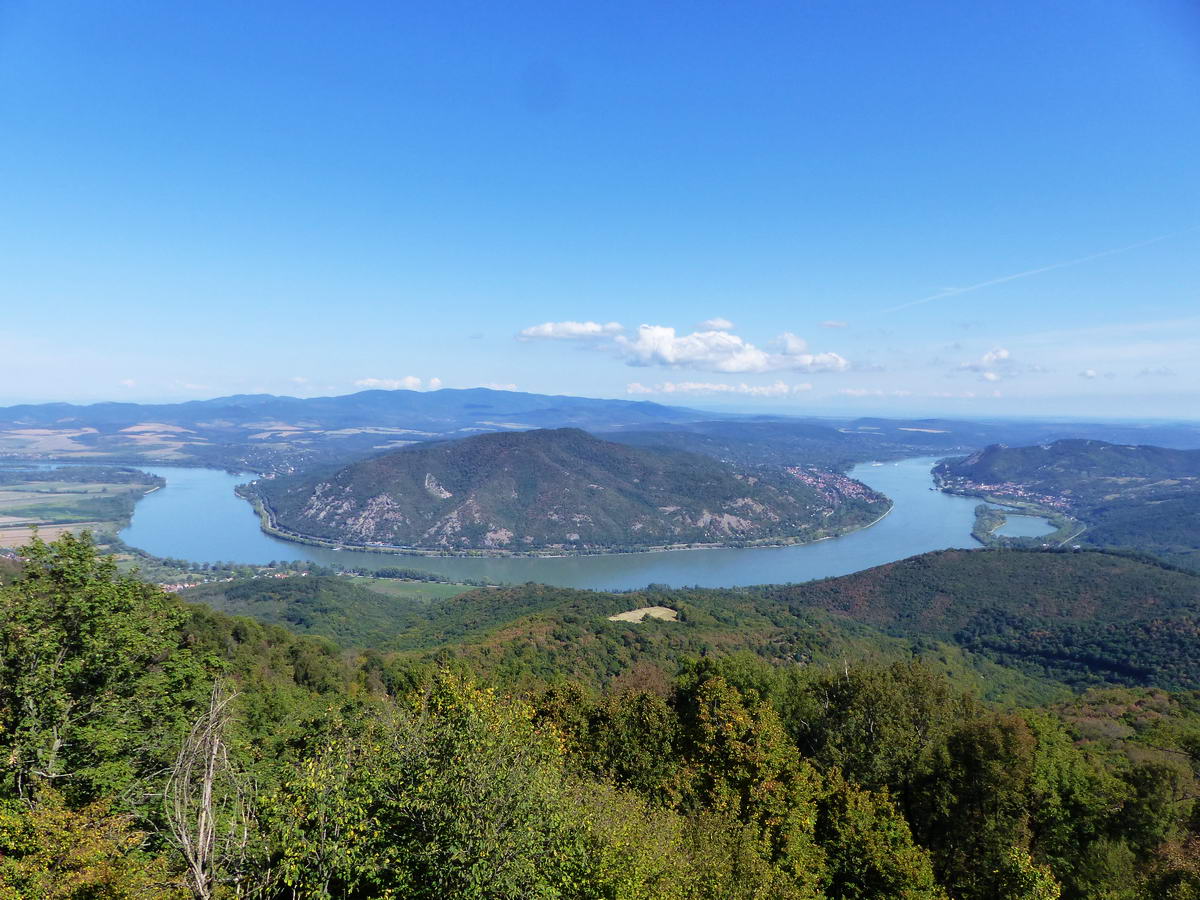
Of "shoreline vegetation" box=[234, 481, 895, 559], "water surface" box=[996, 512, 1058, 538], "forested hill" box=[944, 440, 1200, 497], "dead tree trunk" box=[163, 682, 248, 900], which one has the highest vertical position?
"dead tree trunk" box=[163, 682, 248, 900]

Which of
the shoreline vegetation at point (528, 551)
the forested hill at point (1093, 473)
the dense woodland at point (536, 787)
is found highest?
the dense woodland at point (536, 787)

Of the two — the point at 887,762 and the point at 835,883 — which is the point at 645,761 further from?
the point at 887,762

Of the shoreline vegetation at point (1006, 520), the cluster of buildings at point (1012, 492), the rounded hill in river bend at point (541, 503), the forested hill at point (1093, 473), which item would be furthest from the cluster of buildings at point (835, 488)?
the forested hill at point (1093, 473)

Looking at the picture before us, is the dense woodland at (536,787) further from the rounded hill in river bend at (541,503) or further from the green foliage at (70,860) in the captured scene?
the rounded hill in river bend at (541,503)

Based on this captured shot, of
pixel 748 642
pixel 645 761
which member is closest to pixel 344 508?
pixel 748 642

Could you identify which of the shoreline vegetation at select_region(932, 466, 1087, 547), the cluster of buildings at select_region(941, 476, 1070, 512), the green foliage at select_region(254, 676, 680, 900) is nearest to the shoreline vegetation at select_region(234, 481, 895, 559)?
the shoreline vegetation at select_region(932, 466, 1087, 547)

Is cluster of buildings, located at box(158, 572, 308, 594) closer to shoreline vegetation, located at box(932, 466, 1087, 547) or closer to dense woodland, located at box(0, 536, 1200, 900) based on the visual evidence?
dense woodland, located at box(0, 536, 1200, 900)
